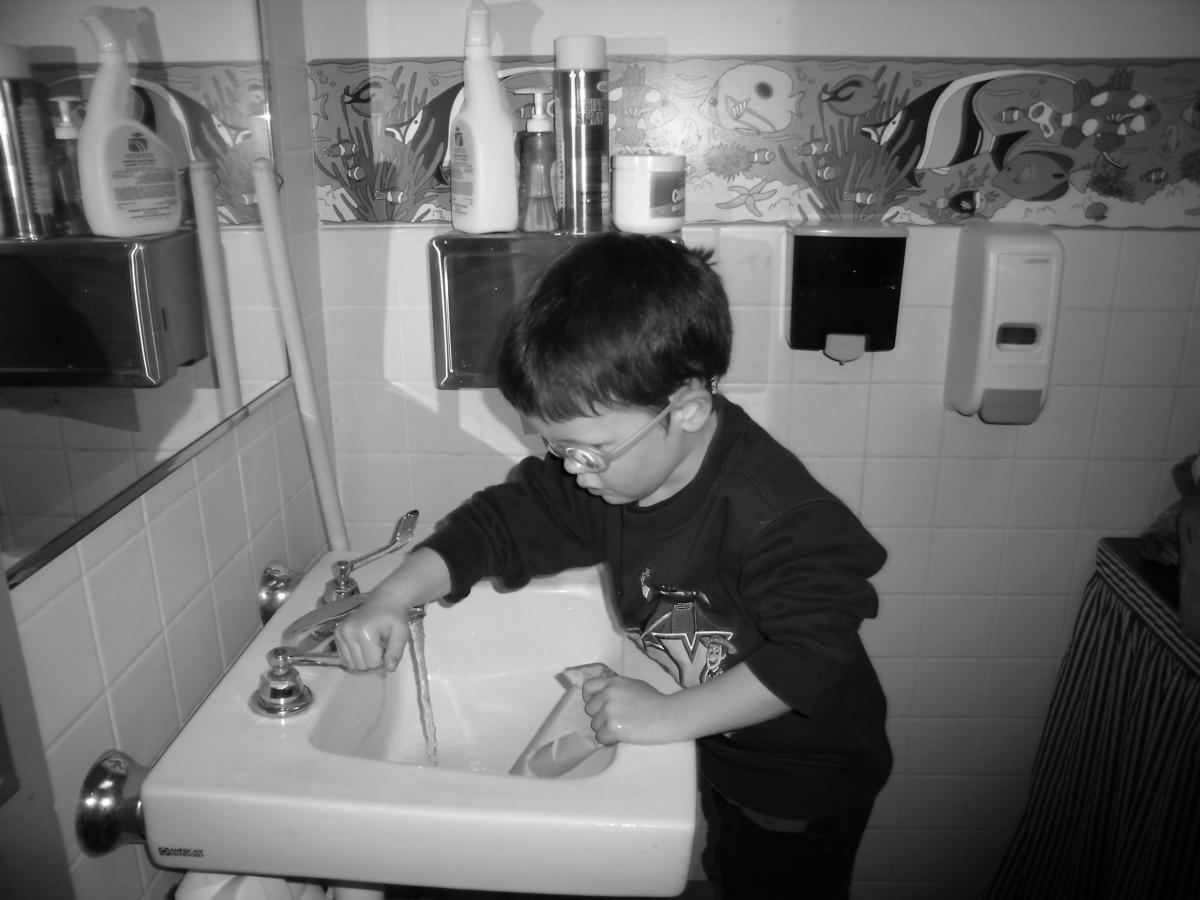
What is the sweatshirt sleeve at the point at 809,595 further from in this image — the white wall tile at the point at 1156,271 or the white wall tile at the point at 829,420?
the white wall tile at the point at 1156,271

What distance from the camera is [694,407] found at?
3.25 ft

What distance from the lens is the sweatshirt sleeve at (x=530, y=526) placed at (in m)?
1.17

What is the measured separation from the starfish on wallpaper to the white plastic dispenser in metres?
0.29

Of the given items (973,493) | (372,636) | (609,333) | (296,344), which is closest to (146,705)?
(372,636)

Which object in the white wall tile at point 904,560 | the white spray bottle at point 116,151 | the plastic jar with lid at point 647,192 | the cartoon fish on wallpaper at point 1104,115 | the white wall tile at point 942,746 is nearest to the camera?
the white spray bottle at point 116,151

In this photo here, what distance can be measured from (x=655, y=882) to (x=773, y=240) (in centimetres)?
87

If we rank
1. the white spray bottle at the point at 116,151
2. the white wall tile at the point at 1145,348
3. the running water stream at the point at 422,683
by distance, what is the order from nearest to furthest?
the white spray bottle at the point at 116,151 → the running water stream at the point at 422,683 → the white wall tile at the point at 1145,348

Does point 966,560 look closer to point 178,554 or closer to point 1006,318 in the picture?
point 1006,318

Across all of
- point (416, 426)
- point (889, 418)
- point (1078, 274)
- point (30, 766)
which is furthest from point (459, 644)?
point (1078, 274)

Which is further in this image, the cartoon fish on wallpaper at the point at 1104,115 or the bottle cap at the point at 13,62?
the cartoon fish on wallpaper at the point at 1104,115

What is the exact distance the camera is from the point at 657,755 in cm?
92

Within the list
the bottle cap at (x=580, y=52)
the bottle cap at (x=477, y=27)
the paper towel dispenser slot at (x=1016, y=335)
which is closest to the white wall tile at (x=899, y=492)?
the paper towel dispenser slot at (x=1016, y=335)

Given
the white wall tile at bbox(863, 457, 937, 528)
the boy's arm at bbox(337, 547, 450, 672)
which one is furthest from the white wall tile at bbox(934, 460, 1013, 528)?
the boy's arm at bbox(337, 547, 450, 672)

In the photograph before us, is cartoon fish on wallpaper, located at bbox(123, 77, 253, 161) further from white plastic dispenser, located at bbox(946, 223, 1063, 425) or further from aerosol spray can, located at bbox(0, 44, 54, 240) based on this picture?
white plastic dispenser, located at bbox(946, 223, 1063, 425)
